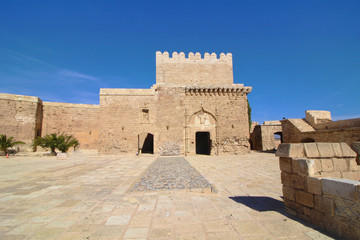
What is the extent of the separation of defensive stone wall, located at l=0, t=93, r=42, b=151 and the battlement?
1400cm

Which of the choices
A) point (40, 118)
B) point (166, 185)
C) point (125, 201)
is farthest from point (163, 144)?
point (40, 118)

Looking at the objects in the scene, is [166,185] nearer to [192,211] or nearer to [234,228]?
[192,211]

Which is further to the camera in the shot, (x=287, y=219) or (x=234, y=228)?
(x=287, y=219)

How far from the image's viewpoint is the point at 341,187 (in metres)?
2.33

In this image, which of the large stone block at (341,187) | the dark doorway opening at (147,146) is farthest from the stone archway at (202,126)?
the large stone block at (341,187)

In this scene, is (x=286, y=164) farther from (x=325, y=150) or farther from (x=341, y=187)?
(x=341, y=187)

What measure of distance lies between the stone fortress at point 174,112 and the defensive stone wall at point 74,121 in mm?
1946

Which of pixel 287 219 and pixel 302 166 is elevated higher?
pixel 302 166

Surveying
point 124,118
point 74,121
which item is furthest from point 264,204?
point 74,121

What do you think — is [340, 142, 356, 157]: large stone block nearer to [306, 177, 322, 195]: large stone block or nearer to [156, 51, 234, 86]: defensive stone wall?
[306, 177, 322, 195]: large stone block

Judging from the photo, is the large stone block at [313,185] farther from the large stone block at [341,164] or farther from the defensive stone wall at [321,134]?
the defensive stone wall at [321,134]

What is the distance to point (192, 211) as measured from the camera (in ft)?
10.7

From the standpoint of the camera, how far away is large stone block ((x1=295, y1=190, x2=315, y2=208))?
2797 millimetres

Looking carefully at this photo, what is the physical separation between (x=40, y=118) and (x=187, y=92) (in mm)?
16429
